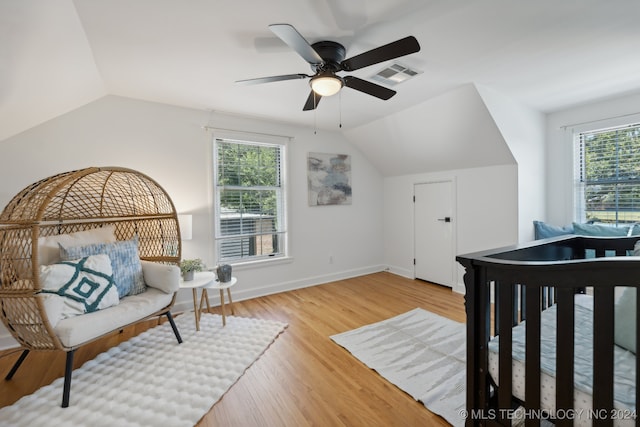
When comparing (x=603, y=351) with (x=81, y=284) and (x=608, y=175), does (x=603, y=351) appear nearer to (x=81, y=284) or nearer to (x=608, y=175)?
(x=81, y=284)

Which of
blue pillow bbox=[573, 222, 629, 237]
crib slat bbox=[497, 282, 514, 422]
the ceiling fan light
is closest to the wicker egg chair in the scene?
the ceiling fan light

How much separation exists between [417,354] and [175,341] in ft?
6.77

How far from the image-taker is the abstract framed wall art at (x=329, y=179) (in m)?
Answer: 4.05

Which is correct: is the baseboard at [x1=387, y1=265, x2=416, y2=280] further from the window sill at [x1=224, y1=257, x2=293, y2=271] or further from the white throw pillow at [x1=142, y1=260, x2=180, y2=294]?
the white throw pillow at [x1=142, y1=260, x2=180, y2=294]

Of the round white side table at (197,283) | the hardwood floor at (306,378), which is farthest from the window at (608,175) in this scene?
the round white side table at (197,283)

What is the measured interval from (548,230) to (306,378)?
3083 mm

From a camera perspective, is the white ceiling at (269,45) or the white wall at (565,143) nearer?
the white ceiling at (269,45)

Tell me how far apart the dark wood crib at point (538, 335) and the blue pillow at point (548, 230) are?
7.62 feet

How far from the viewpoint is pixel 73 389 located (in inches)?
70.5

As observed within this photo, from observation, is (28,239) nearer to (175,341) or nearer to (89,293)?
(89,293)

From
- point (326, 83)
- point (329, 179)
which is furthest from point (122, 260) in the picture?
point (329, 179)

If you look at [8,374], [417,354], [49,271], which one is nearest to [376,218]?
[417,354]

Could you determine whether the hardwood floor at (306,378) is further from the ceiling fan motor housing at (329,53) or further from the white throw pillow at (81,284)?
the ceiling fan motor housing at (329,53)

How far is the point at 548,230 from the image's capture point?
122 inches
